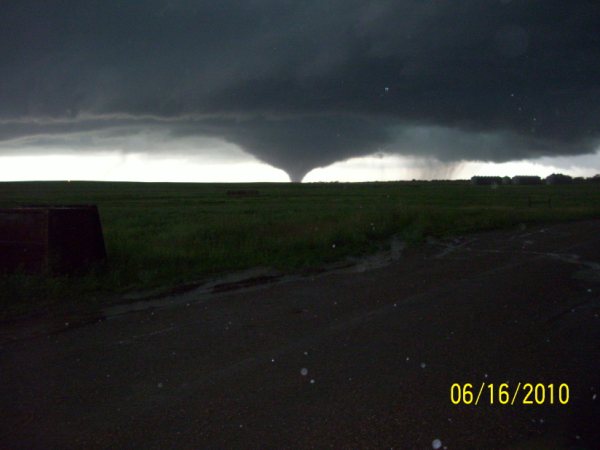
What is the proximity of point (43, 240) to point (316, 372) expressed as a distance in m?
7.85

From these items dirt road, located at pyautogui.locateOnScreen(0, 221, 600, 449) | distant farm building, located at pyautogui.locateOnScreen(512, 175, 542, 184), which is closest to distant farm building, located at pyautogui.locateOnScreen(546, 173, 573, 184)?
distant farm building, located at pyautogui.locateOnScreen(512, 175, 542, 184)

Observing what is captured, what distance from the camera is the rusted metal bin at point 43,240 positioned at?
11.5 meters

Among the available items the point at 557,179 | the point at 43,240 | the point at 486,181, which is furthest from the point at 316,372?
the point at 557,179

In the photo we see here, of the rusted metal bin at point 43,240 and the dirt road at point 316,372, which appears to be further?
the rusted metal bin at point 43,240

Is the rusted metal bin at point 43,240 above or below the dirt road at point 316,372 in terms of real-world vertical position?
above

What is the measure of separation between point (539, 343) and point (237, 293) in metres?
5.40

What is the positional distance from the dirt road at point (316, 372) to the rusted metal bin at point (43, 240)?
309cm

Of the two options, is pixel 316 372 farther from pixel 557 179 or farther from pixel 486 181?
pixel 557 179

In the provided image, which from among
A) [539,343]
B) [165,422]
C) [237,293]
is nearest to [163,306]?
[237,293]

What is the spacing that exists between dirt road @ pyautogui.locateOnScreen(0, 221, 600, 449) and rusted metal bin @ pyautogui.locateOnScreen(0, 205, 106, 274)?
3.09 metres

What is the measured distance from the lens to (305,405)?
4.93 metres

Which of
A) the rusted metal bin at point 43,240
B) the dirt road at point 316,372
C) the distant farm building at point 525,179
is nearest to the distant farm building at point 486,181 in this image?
the distant farm building at point 525,179

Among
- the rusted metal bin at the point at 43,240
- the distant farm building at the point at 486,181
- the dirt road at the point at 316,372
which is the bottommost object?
the dirt road at the point at 316,372

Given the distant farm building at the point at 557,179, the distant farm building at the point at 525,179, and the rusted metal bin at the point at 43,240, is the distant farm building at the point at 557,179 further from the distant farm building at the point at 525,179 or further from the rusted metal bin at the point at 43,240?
the rusted metal bin at the point at 43,240
